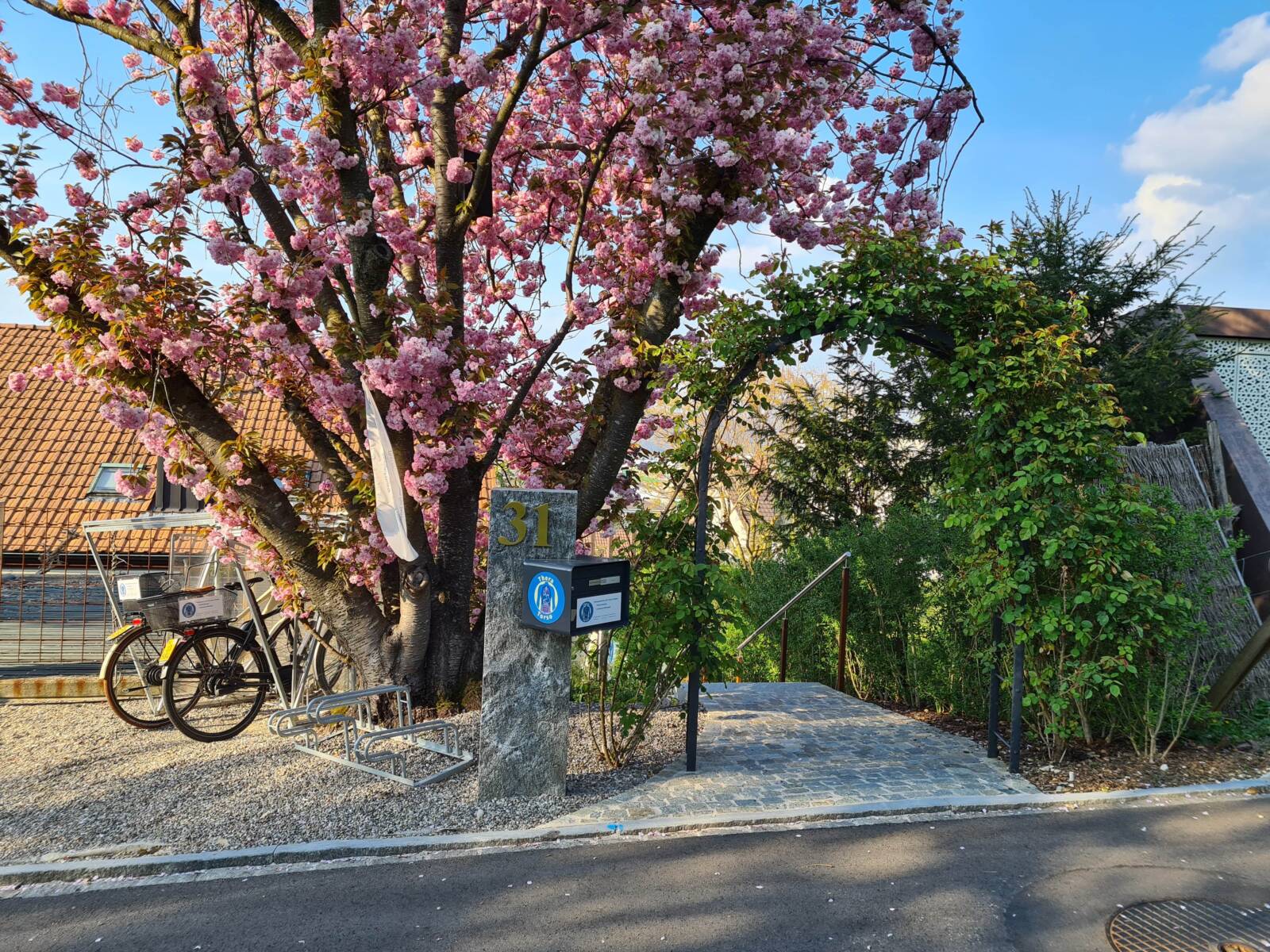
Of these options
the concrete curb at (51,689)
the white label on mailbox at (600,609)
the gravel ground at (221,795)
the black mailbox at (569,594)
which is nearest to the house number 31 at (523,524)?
the black mailbox at (569,594)

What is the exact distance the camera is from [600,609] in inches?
202

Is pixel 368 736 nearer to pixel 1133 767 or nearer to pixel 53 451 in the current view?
pixel 1133 767

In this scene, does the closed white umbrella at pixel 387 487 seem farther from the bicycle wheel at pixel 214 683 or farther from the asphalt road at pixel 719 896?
the asphalt road at pixel 719 896

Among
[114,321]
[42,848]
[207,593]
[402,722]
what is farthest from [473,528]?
[42,848]

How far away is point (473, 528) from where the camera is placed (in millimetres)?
7109

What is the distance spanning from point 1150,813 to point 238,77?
918cm

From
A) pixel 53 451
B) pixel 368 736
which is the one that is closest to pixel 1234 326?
pixel 368 736

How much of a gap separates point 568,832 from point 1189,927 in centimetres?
293

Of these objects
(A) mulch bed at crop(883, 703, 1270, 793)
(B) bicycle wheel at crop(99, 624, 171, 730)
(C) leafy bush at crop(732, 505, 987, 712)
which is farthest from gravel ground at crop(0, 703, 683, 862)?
(A) mulch bed at crop(883, 703, 1270, 793)

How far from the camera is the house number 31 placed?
5.12 m

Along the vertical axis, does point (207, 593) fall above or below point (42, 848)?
above

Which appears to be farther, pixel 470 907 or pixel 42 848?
pixel 42 848

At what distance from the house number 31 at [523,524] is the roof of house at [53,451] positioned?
30.2 ft

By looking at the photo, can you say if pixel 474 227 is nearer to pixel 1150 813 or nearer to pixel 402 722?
pixel 402 722
